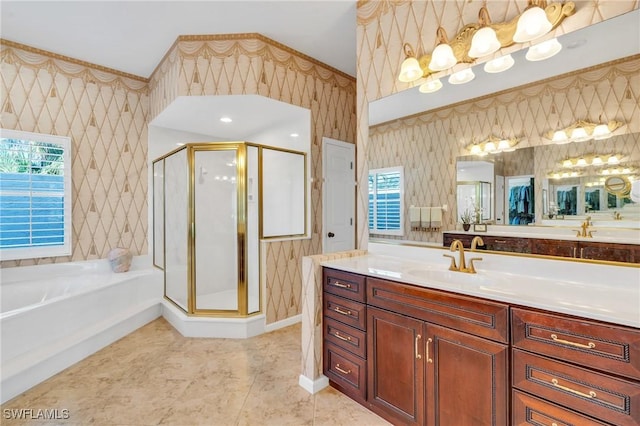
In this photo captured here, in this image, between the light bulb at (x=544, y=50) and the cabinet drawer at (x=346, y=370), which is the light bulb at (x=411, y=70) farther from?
the cabinet drawer at (x=346, y=370)

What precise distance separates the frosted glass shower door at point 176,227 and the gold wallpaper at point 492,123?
201 cm

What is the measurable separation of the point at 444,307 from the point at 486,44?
1.47 m

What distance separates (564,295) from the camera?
1283mm

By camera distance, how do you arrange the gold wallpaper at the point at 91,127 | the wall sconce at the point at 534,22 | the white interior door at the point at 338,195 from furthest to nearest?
the white interior door at the point at 338,195 → the gold wallpaper at the point at 91,127 → the wall sconce at the point at 534,22

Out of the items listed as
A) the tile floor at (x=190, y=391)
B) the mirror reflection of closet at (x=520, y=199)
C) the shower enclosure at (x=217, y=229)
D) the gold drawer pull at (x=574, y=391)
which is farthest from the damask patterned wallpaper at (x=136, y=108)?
the gold drawer pull at (x=574, y=391)

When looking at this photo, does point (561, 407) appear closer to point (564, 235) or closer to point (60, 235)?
point (564, 235)

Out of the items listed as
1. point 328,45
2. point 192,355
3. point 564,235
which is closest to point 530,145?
point 564,235

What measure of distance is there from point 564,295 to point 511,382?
430 millimetres

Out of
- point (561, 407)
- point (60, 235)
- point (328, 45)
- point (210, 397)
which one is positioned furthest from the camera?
point (60, 235)

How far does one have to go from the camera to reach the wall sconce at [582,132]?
1474 mm

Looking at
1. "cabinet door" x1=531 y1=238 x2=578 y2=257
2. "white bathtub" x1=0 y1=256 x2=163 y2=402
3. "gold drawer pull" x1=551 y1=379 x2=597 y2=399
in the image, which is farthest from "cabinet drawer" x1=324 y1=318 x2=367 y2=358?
"white bathtub" x1=0 y1=256 x2=163 y2=402

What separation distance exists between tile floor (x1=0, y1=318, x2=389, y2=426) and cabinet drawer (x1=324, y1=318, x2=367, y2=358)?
0.37 metres

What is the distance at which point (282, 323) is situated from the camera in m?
3.21

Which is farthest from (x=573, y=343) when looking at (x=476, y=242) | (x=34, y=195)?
(x=34, y=195)
